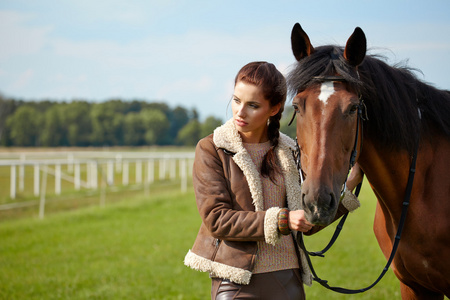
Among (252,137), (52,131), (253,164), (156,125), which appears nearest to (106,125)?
(156,125)

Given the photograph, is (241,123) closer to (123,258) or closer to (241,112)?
(241,112)

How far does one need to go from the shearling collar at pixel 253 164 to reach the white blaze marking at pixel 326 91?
36 cm

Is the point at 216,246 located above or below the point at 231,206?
below

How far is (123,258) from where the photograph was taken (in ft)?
20.4

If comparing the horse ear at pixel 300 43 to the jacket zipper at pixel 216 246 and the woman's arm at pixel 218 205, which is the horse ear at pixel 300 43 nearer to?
the woman's arm at pixel 218 205

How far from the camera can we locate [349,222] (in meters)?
9.75

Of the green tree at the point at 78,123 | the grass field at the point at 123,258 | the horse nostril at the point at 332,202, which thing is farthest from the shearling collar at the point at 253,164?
the green tree at the point at 78,123

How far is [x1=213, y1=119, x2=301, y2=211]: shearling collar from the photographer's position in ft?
6.28

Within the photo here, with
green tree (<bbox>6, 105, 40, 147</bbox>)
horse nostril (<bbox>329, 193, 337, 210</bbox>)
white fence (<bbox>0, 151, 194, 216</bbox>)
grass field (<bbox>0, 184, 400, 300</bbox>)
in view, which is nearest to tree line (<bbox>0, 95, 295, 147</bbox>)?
green tree (<bbox>6, 105, 40, 147</bbox>)

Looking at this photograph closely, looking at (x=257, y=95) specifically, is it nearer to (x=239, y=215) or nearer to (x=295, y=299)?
(x=239, y=215)

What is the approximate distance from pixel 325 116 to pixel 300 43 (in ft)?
1.50

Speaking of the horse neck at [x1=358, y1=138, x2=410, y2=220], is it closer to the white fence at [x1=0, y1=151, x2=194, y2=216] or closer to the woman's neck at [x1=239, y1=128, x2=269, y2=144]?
the woman's neck at [x1=239, y1=128, x2=269, y2=144]

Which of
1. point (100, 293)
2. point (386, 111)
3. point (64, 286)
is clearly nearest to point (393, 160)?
point (386, 111)

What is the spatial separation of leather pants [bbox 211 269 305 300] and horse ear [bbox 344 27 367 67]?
1.06 meters
